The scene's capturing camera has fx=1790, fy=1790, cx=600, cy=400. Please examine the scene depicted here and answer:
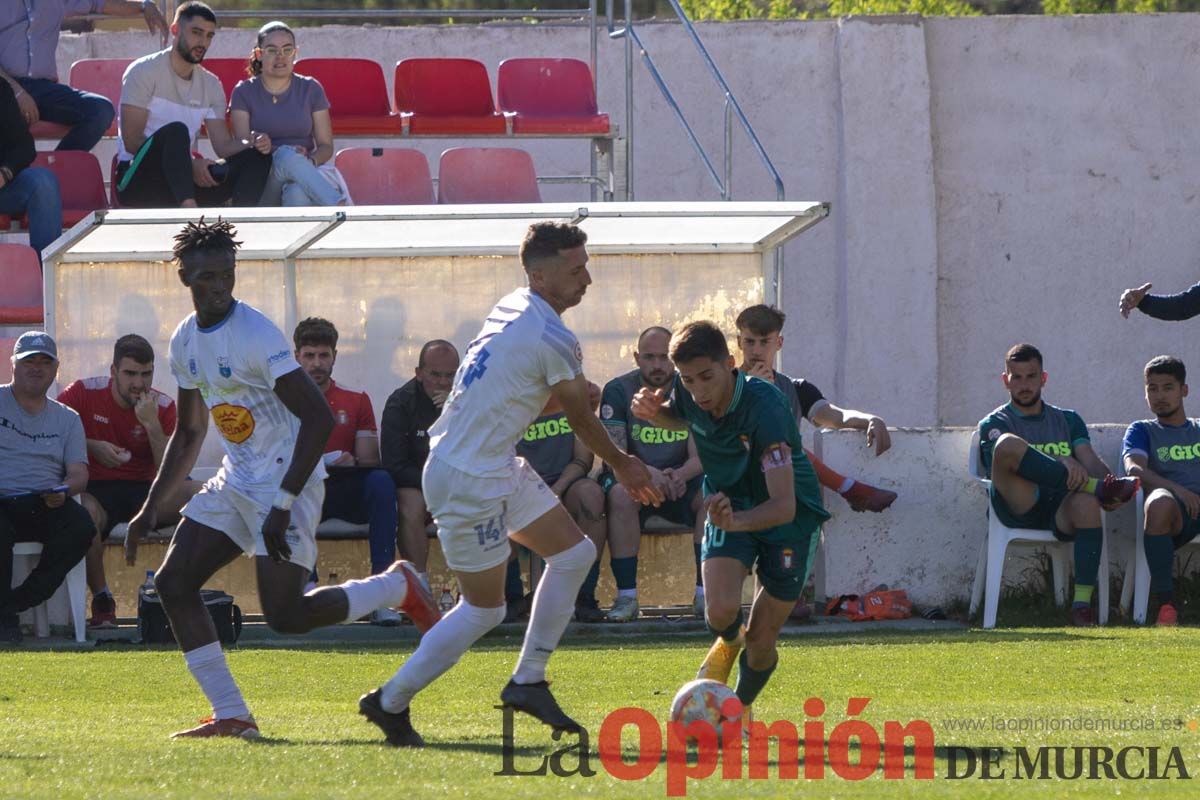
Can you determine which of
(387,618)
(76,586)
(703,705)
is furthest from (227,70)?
(703,705)

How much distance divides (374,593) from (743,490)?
144 cm

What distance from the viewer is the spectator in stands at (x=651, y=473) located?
11.3 m

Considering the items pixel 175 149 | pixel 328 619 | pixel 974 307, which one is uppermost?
pixel 175 149

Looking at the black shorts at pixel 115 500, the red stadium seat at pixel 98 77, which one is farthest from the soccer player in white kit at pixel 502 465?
the red stadium seat at pixel 98 77

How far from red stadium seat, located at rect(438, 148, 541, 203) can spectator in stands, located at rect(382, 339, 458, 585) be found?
104 inches

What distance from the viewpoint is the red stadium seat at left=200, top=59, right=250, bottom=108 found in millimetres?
15102

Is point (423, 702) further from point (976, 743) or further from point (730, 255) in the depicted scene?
point (730, 255)

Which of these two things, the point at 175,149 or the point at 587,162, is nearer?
the point at 175,149

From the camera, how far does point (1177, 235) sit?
57.4 ft

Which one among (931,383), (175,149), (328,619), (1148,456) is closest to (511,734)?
(328,619)

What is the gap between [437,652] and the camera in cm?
622

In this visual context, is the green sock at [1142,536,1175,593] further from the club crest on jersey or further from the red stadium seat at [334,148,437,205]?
the club crest on jersey

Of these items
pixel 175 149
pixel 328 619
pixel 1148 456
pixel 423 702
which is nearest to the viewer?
pixel 328 619

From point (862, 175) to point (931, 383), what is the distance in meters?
2.12
